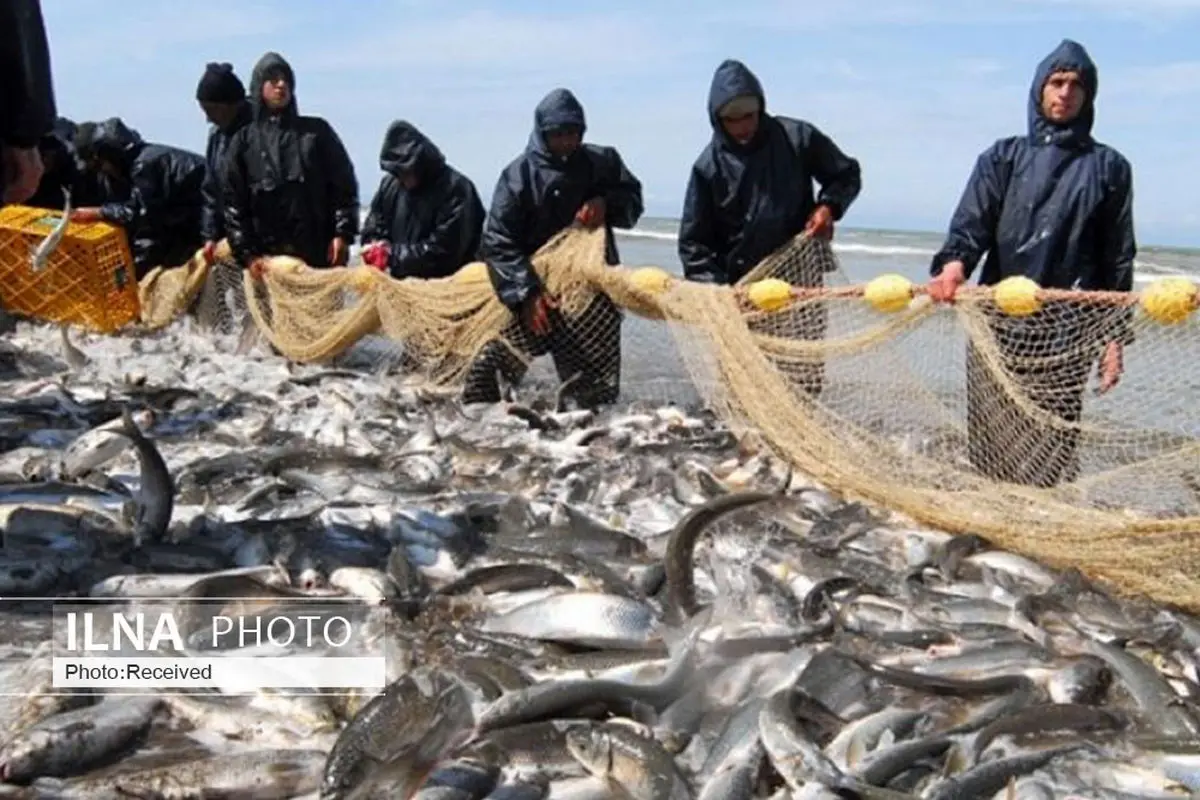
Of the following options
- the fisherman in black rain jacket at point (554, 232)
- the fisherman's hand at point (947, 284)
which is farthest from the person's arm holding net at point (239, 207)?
the fisherman's hand at point (947, 284)

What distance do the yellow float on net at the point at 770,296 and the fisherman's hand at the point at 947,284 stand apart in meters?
0.78

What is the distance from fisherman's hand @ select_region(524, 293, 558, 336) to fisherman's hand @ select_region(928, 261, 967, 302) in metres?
2.80

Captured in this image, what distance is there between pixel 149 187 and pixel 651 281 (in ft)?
21.8

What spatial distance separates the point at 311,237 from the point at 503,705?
317 inches

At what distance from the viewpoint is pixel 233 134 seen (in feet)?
35.6

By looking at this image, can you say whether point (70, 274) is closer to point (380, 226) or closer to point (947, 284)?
point (380, 226)

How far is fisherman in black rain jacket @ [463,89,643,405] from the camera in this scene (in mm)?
8133

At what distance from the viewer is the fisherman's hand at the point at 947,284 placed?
19.0 ft

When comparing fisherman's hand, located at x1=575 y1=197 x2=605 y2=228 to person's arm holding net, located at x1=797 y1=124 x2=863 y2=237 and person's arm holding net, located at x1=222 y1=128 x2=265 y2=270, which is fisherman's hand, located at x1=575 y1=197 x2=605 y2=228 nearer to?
person's arm holding net, located at x1=797 y1=124 x2=863 y2=237

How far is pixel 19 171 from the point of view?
14.7 feet

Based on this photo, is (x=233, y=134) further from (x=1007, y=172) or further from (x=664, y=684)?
(x=664, y=684)

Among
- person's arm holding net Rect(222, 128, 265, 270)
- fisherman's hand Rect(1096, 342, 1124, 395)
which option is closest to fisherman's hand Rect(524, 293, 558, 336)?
person's arm holding net Rect(222, 128, 265, 270)

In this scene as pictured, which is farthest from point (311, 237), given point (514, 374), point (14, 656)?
point (14, 656)

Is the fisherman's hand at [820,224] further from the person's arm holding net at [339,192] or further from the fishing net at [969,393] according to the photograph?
the person's arm holding net at [339,192]
